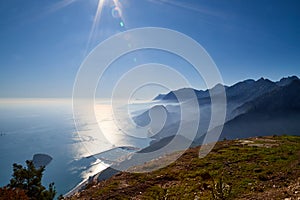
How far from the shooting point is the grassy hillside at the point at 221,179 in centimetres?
1007

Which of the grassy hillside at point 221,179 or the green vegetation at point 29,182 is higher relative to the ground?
the green vegetation at point 29,182

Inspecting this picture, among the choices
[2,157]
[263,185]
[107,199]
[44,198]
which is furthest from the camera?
[2,157]

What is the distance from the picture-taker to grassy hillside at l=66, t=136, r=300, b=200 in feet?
33.0

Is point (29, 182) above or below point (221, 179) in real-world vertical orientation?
above

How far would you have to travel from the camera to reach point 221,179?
9.45 m

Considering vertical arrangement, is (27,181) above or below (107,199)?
above

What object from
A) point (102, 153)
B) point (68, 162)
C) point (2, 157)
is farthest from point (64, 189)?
point (2, 157)

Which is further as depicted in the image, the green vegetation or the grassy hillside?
the green vegetation

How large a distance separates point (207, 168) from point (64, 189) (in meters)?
123

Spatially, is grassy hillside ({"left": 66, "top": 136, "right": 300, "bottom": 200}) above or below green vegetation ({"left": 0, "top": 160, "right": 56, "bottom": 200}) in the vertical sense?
below

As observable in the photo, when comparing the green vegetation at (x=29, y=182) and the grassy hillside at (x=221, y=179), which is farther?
the green vegetation at (x=29, y=182)

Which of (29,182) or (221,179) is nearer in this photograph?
(221,179)

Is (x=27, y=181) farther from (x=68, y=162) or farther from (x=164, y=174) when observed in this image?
(x=68, y=162)

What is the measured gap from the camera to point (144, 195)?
1177 centimetres
